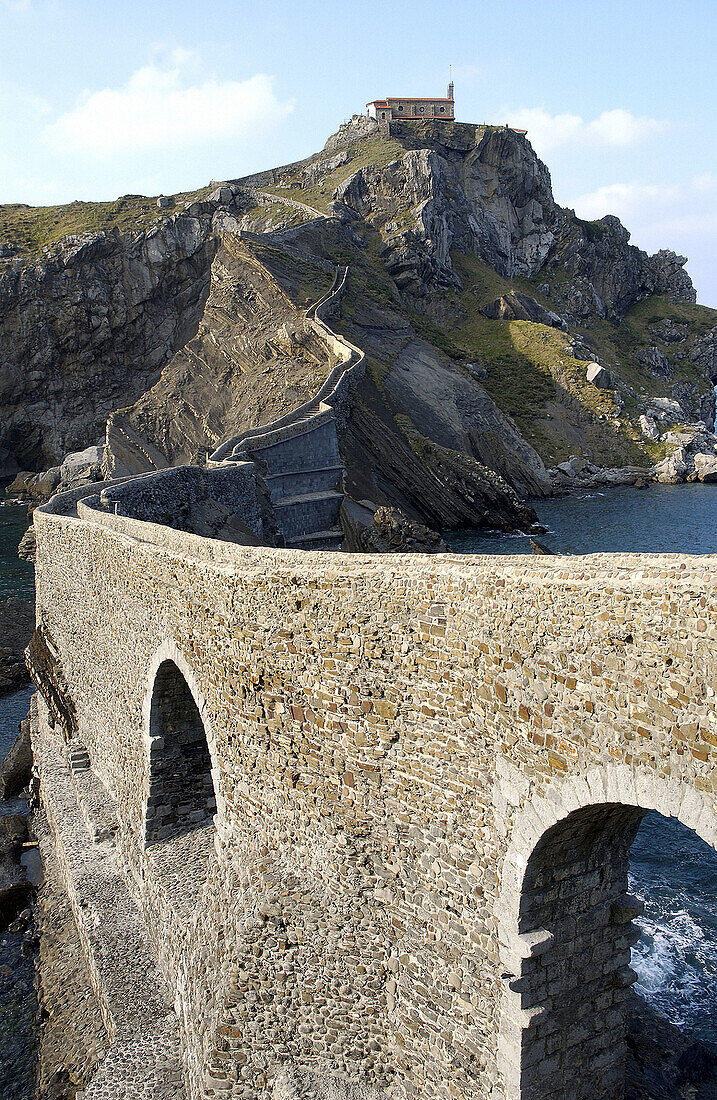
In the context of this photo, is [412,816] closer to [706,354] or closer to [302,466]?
[302,466]

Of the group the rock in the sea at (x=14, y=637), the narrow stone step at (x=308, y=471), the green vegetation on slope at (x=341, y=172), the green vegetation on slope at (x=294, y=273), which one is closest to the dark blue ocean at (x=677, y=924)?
the narrow stone step at (x=308, y=471)

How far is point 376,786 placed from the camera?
32.7 ft

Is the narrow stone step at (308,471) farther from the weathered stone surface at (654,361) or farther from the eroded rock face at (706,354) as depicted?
the eroded rock face at (706,354)

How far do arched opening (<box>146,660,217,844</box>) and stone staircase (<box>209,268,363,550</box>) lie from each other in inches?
914

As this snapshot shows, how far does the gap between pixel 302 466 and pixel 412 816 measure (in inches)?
1306

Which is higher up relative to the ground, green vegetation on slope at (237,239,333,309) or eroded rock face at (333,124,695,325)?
eroded rock face at (333,124,695,325)

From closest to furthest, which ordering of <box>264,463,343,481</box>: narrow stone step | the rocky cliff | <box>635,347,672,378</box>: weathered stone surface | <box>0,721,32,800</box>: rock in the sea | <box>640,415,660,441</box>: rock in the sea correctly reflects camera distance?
<box>0,721,32,800</box>: rock in the sea, <box>264,463,343,481</box>: narrow stone step, the rocky cliff, <box>640,415,660,441</box>: rock in the sea, <box>635,347,672,378</box>: weathered stone surface

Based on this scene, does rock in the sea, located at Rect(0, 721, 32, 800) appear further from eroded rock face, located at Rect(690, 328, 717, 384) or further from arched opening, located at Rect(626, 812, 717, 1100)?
eroded rock face, located at Rect(690, 328, 717, 384)

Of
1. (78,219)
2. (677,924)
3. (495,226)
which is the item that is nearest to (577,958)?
(677,924)

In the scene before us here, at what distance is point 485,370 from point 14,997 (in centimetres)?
6484

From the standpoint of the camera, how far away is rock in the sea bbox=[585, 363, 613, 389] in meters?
74.3

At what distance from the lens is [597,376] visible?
2926 inches

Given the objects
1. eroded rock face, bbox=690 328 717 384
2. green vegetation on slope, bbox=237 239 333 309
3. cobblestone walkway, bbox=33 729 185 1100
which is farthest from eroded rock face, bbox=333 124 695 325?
cobblestone walkway, bbox=33 729 185 1100

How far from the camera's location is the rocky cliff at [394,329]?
55.6 m
